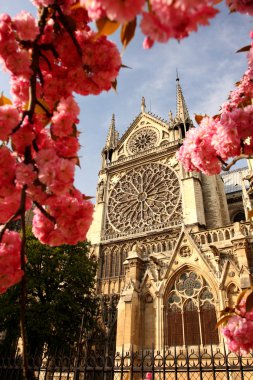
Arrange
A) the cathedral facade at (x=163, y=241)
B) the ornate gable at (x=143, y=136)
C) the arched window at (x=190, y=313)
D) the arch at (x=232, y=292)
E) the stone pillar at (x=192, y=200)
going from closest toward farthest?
the arch at (x=232, y=292), the arched window at (x=190, y=313), the cathedral facade at (x=163, y=241), the stone pillar at (x=192, y=200), the ornate gable at (x=143, y=136)

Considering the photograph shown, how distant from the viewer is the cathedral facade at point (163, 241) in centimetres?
1372

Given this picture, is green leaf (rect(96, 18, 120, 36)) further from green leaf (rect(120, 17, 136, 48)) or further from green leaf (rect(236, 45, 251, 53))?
green leaf (rect(236, 45, 251, 53))

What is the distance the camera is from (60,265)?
16.2 m

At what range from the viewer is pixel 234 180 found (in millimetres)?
36125

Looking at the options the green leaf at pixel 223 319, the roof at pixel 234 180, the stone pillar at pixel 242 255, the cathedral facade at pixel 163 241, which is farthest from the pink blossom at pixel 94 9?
the roof at pixel 234 180

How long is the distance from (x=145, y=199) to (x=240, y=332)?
2158 centimetres

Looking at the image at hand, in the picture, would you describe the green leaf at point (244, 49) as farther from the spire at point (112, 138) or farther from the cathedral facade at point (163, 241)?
the spire at point (112, 138)

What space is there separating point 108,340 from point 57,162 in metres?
17.5

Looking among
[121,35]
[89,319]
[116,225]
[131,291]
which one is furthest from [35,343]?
[121,35]

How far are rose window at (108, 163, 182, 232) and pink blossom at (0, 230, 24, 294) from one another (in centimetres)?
2020

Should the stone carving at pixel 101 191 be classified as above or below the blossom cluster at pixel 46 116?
above

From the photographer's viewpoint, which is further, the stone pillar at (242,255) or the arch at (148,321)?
the arch at (148,321)

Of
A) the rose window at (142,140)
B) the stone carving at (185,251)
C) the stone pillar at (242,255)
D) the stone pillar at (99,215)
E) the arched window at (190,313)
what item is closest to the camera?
the stone pillar at (242,255)

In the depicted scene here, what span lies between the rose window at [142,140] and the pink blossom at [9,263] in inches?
1027
